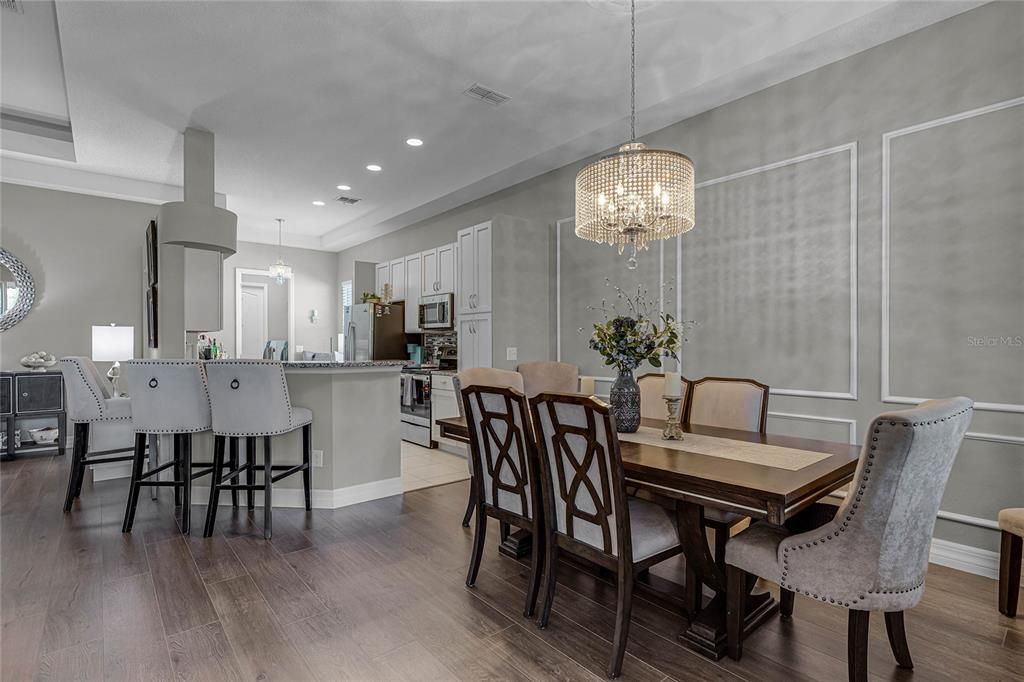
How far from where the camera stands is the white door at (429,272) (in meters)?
6.24

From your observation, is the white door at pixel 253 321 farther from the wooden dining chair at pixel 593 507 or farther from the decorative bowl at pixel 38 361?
the wooden dining chair at pixel 593 507

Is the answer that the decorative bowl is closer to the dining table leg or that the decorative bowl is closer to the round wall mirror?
the round wall mirror

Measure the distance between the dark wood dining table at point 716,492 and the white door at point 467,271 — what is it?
3200 mm

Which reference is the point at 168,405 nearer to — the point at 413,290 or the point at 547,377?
the point at 547,377

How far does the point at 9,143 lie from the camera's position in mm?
4836

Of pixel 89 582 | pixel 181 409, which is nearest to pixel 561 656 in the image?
pixel 89 582

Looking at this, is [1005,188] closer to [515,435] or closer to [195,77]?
[515,435]

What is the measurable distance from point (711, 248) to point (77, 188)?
21.4 feet

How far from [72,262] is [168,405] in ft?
13.1

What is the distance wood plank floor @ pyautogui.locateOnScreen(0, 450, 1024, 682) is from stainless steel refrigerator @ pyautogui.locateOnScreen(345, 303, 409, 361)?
12.1 feet

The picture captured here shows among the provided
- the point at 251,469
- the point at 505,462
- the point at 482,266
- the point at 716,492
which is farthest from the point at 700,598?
the point at 482,266

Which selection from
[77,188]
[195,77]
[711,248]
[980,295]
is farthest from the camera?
[77,188]

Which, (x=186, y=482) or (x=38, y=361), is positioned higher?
(x=38, y=361)

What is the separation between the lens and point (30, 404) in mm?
4891
